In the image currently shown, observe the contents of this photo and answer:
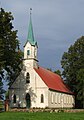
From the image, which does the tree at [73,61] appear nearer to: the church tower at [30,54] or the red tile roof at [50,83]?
the red tile roof at [50,83]

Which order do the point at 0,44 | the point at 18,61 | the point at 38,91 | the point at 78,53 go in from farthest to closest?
the point at 78,53
the point at 38,91
the point at 18,61
the point at 0,44

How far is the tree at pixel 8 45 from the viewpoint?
51206 millimetres

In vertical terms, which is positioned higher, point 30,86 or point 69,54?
point 69,54

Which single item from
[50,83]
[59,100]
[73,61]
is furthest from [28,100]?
[73,61]

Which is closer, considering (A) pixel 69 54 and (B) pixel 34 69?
(B) pixel 34 69

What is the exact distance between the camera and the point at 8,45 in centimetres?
5362

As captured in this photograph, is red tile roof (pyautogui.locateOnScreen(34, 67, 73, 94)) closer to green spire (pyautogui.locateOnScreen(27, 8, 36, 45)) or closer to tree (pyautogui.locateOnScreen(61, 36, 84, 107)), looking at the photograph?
tree (pyautogui.locateOnScreen(61, 36, 84, 107))

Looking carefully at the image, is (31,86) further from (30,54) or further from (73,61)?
(73,61)

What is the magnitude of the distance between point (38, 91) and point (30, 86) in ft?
6.62

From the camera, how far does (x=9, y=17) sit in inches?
2058

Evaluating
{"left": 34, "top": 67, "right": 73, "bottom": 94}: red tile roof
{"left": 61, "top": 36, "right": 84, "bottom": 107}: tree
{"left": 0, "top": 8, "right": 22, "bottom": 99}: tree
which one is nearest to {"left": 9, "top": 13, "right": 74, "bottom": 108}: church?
{"left": 34, "top": 67, "right": 73, "bottom": 94}: red tile roof

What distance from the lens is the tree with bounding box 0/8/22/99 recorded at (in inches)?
2016

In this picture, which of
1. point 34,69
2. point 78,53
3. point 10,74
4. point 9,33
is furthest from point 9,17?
point 78,53

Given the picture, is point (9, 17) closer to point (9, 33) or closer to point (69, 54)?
point (9, 33)
